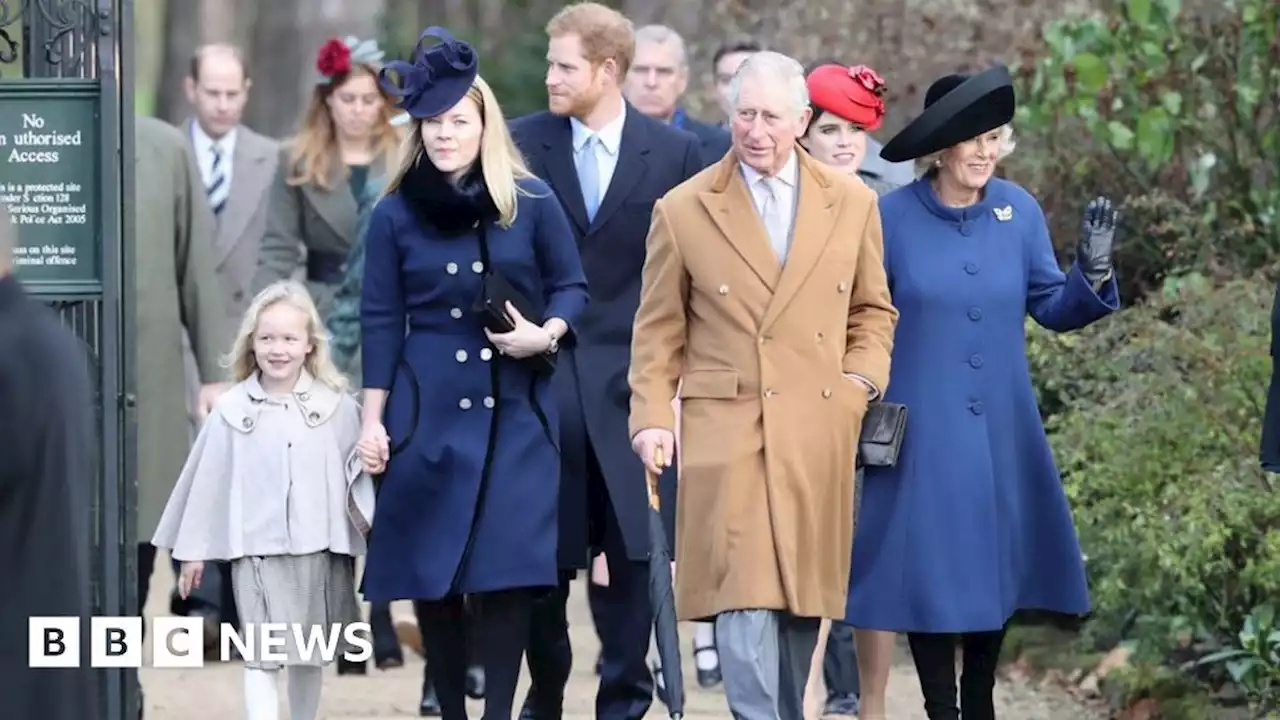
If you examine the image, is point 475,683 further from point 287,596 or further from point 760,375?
point 760,375

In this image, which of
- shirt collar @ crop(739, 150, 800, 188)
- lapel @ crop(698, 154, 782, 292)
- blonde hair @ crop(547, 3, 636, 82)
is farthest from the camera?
blonde hair @ crop(547, 3, 636, 82)

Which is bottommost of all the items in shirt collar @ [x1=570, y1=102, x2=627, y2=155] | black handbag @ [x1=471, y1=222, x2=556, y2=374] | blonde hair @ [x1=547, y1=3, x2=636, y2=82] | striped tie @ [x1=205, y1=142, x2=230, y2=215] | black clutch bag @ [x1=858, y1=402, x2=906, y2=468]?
black clutch bag @ [x1=858, y1=402, x2=906, y2=468]

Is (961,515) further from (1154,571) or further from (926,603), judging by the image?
(1154,571)

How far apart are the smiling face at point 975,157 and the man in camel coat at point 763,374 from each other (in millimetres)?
366

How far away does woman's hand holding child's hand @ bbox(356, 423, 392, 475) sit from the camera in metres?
8.81

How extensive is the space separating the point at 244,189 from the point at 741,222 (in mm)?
4175

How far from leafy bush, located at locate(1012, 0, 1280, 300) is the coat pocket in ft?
13.7

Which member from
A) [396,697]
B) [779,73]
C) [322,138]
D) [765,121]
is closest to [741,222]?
[765,121]

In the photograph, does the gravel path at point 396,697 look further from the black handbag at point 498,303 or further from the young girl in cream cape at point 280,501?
the black handbag at point 498,303

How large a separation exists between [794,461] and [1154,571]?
81.5 inches

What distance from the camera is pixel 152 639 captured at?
1153 cm

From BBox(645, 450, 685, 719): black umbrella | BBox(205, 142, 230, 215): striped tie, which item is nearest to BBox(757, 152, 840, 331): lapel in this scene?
BBox(645, 450, 685, 719): black umbrella

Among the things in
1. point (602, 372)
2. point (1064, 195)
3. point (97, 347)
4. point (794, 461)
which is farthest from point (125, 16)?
point (1064, 195)

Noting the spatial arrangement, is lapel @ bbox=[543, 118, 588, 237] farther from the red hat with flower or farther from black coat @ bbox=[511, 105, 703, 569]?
the red hat with flower
